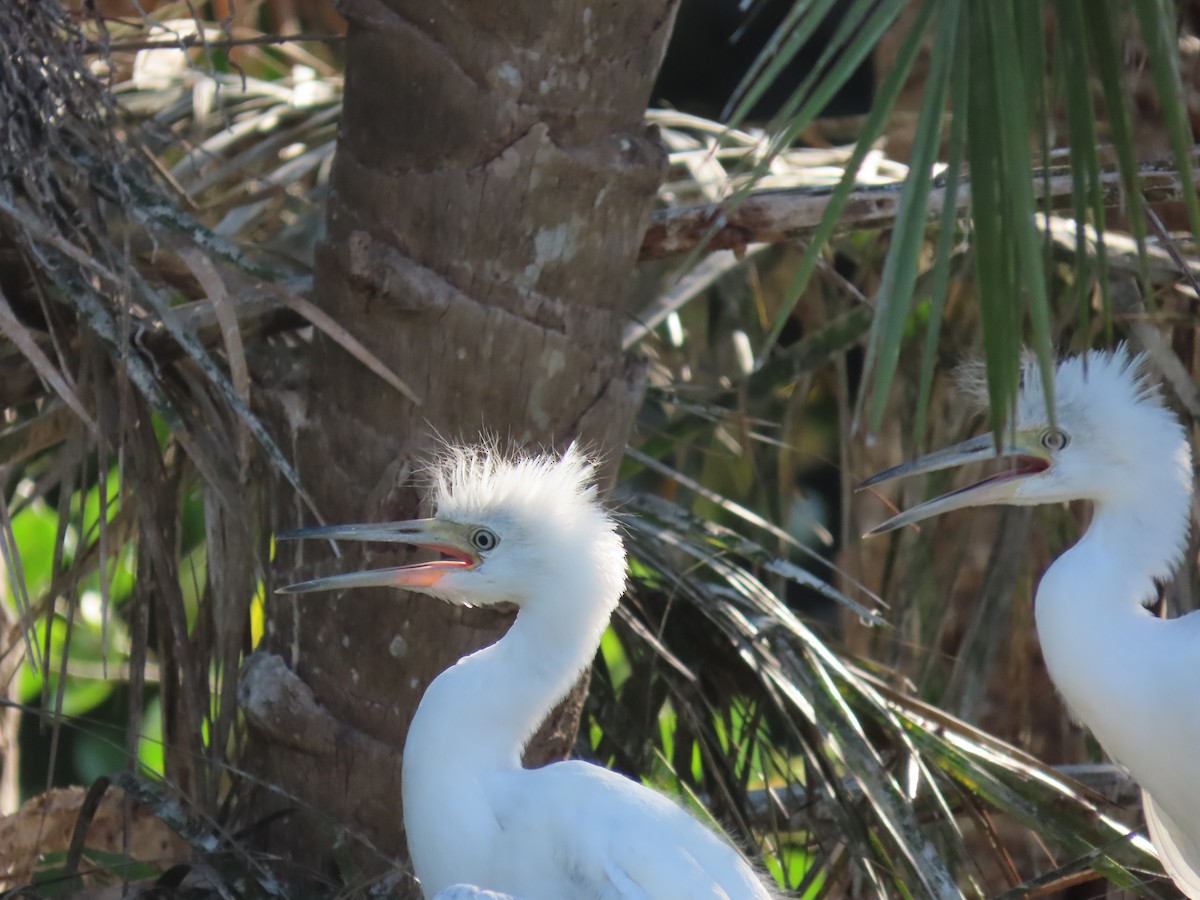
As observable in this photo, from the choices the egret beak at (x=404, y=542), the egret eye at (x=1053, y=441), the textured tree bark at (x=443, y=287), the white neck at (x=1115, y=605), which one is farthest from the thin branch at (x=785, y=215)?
the egret beak at (x=404, y=542)

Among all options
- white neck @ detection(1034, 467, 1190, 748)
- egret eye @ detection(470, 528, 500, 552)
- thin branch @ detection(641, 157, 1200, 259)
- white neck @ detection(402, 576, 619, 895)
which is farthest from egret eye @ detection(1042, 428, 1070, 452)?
egret eye @ detection(470, 528, 500, 552)

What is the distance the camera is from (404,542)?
2.23 meters

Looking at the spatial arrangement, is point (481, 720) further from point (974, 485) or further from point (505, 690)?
point (974, 485)

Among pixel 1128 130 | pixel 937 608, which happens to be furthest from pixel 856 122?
pixel 1128 130

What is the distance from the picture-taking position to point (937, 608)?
327 cm

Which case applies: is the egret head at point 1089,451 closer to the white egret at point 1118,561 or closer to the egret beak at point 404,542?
the white egret at point 1118,561

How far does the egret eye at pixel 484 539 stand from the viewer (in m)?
2.24

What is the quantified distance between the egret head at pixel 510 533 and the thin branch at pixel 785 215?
49cm

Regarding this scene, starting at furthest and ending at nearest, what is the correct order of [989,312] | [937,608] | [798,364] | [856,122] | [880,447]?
[856,122], [880,447], [798,364], [937,608], [989,312]

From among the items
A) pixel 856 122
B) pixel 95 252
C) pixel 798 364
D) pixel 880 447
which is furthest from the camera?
pixel 856 122

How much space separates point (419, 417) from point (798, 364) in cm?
149

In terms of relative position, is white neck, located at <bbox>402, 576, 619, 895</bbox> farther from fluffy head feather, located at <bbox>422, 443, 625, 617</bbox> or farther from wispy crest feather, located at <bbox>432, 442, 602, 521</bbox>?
wispy crest feather, located at <bbox>432, 442, 602, 521</bbox>

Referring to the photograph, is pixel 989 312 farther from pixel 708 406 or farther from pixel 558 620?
pixel 708 406

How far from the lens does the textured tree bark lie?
2.14 metres
